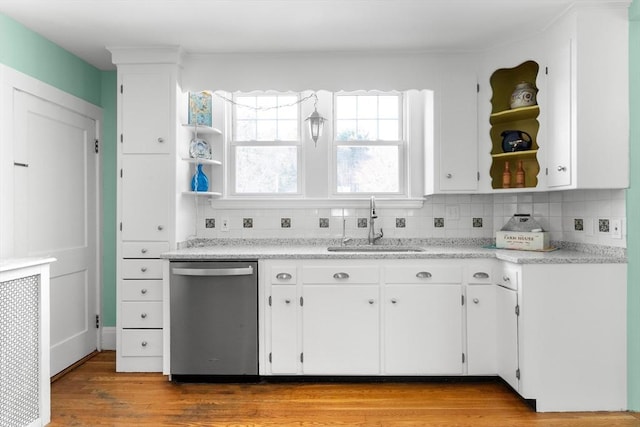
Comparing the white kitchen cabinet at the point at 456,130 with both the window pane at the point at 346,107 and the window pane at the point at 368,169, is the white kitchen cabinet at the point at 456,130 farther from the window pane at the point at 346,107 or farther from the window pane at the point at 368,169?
the window pane at the point at 346,107

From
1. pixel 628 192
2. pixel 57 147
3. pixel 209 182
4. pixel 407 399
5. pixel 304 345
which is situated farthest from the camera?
pixel 209 182

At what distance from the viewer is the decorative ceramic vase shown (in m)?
3.27

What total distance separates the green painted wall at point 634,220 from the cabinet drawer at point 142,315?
123 inches

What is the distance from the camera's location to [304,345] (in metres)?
3.14

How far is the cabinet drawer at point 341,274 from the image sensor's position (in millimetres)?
3127

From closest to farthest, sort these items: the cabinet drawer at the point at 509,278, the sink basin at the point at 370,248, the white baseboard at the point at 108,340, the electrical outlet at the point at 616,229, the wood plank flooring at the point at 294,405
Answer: the wood plank flooring at the point at 294,405, the electrical outlet at the point at 616,229, the cabinet drawer at the point at 509,278, the sink basin at the point at 370,248, the white baseboard at the point at 108,340

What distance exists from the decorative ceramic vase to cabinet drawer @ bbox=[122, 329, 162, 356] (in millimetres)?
3125

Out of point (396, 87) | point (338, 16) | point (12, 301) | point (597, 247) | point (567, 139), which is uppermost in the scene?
point (338, 16)

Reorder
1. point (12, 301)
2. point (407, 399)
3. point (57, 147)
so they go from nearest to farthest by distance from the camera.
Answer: point (12, 301)
point (407, 399)
point (57, 147)

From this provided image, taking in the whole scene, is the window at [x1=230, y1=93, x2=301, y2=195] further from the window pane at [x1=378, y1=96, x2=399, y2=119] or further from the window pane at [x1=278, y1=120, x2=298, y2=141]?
the window pane at [x1=378, y1=96, x2=399, y2=119]

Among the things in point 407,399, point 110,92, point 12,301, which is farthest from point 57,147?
point 407,399

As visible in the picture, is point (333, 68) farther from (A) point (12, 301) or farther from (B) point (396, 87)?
(A) point (12, 301)

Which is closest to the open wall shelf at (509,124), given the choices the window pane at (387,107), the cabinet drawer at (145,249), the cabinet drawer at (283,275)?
the window pane at (387,107)

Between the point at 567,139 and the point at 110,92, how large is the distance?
364cm
